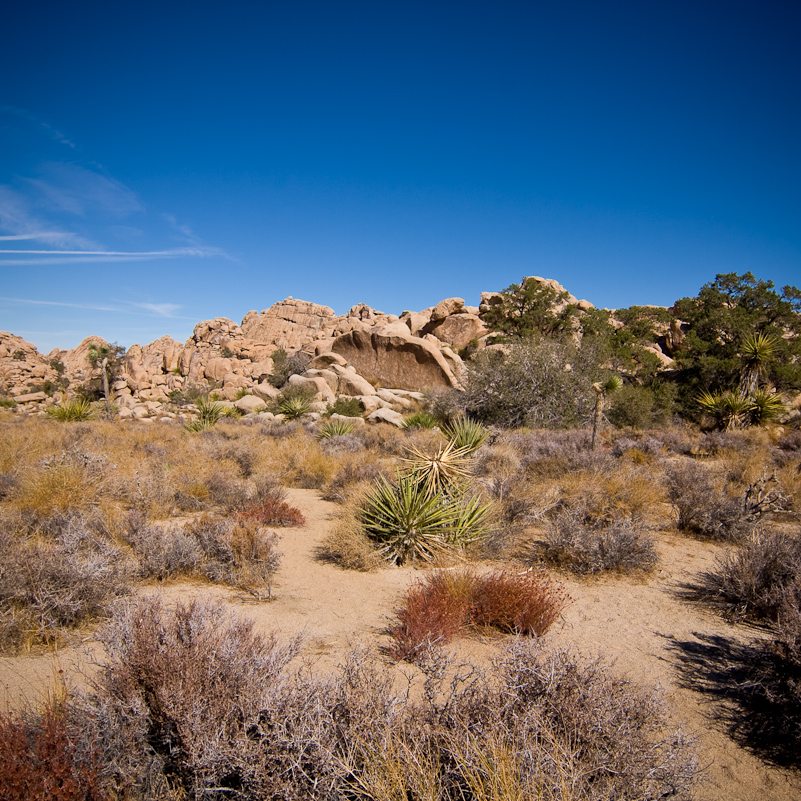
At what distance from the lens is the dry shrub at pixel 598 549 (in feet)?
19.6

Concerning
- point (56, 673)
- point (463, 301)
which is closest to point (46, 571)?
point (56, 673)

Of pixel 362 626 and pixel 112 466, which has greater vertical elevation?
pixel 112 466

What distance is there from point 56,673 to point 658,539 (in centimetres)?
761

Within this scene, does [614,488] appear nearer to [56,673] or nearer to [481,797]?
[481,797]

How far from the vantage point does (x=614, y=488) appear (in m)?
8.02

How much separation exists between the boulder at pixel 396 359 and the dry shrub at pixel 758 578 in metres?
20.9

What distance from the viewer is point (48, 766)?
7.36 feet

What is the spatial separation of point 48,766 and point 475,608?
3.43 m

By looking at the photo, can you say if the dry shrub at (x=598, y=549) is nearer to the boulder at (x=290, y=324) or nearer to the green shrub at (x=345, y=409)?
the green shrub at (x=345, y=409)

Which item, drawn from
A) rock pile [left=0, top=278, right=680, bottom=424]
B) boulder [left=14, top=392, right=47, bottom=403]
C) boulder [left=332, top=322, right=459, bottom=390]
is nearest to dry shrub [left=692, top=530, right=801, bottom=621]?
rock pile [left=0, top=278, right=680, bottom=424]

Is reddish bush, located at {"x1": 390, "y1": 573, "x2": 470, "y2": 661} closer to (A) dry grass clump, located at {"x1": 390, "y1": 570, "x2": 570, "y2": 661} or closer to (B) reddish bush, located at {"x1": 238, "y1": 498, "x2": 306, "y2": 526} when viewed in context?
(A) dry grass clump, located at {"x1": 390, "y1": 570, "x2": 570, "y2": 661}

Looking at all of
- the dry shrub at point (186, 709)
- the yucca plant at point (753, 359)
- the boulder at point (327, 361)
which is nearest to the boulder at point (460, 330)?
the boulder at point (327, 361)

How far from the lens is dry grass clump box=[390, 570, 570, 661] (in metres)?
4.22

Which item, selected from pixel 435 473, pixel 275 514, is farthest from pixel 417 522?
pixel 275 514
